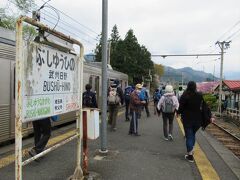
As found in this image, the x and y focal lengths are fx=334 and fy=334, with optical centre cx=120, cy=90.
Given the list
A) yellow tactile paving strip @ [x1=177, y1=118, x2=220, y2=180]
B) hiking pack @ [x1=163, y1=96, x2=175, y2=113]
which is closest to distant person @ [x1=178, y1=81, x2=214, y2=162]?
yellow tactile paving strip @ [x1=177, y1=118, x2=220, y2=180]

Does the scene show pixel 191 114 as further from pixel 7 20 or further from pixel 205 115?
pixel 7 20

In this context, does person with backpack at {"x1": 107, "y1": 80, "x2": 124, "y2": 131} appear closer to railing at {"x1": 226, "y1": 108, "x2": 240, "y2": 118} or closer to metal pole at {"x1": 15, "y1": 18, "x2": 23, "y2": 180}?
metal pole at {"x1": 15, "y1": 18, "x2": 23, "y2": 180}

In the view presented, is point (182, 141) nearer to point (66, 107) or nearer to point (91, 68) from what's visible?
point (66, 107)

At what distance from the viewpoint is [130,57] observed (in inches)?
2051

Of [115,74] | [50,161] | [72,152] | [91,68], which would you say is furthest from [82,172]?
[115,74]

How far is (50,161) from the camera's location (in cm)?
657

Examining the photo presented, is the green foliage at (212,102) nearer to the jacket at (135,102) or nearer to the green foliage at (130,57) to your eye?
the green foliage at (130,57)

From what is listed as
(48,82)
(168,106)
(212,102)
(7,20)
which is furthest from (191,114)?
(212,102)

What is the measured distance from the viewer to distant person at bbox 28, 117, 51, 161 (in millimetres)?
6391

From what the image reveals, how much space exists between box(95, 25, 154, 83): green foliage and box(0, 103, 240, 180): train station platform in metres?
41.7

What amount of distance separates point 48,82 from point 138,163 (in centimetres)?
311

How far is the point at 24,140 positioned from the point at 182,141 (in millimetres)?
4404

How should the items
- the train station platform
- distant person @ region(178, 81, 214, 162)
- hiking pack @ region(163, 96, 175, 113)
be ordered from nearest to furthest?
the train station platform → distant person @ region(178, 81, 214, 162) → hiking pack @ region(163, 96, 175, 113)

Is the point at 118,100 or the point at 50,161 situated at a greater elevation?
the point at 118,100
